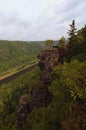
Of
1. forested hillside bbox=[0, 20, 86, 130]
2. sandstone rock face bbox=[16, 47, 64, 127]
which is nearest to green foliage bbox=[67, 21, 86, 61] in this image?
forested hillside bbox=[0, 20, 86, 130]

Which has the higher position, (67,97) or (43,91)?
(67,97)

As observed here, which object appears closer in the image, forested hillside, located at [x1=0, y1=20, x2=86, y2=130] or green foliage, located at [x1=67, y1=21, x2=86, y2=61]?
forested hillside, located at [x1=0, y1=20, x2=86, y2=130]

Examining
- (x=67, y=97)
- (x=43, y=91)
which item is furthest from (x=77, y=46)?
(x=67, y=97)

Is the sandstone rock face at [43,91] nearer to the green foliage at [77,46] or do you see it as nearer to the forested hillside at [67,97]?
the forested hillside at [67,97]

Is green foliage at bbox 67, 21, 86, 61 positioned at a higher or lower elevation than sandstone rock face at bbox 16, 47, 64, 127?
higher

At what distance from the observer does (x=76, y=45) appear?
89.4 meters

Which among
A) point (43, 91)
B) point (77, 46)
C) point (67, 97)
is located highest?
point (77, 46)

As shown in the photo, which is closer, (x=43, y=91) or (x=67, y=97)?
(x=67, y=97)

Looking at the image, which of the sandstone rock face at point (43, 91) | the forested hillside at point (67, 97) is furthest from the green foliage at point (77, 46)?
the sandstone rock face at point (43, 91)

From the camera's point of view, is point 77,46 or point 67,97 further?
point 77,46

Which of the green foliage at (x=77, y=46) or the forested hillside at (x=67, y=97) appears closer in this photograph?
the forested hillside at (x=67, y=97)

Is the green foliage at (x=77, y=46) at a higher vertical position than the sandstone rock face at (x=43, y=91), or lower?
higher

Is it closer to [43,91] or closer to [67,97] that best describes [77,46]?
Answer: [43,91]

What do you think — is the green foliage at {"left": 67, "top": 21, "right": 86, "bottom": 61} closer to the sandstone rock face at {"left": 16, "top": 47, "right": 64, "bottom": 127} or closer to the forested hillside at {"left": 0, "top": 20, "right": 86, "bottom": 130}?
the forested hillside at {"left": 0, "top": 20, "right": 86, "bottom": 130}
